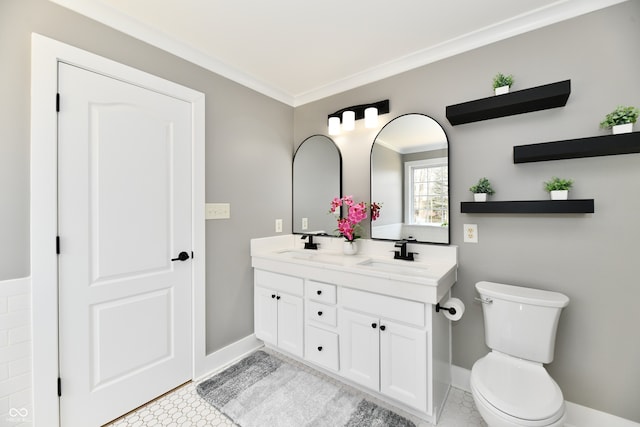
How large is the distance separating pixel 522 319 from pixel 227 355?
7.01 ft

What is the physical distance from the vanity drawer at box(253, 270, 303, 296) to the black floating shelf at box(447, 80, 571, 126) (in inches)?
65.8

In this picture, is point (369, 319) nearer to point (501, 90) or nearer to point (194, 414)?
point (194, 414)

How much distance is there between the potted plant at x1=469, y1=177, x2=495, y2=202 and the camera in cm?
178

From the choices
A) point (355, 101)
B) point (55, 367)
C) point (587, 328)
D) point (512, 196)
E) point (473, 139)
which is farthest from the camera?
point (355, 101)

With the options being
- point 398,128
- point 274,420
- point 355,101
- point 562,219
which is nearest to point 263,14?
point 355,101

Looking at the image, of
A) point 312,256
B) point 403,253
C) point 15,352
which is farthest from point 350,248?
point 15,352

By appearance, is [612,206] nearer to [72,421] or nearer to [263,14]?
[263,14]

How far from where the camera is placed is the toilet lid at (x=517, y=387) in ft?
3.91

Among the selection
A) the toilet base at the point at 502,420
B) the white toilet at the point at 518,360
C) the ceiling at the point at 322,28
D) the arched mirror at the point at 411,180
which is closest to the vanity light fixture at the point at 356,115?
the arched mirror at the point at 411,180

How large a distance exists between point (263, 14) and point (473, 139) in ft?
5.31

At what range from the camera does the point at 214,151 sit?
2154mm

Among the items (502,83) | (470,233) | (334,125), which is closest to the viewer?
(502,83)

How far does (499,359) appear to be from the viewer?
1.56 meters

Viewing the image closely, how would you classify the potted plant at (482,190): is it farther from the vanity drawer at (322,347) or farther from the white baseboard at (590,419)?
the vanity drawer at (322,347)
